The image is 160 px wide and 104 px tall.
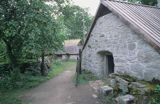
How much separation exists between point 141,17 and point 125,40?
139cm

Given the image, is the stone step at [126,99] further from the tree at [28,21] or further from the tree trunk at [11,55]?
the tree trunk at [11,55]

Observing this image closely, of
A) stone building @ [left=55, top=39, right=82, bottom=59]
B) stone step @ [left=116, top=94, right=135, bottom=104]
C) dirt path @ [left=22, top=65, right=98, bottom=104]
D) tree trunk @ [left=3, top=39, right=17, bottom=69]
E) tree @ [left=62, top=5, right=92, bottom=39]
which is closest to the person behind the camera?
stone step @ [left=116, top=94, right=135, bottom=104]

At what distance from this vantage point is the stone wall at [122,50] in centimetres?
937

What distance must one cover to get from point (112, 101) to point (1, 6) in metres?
7.62

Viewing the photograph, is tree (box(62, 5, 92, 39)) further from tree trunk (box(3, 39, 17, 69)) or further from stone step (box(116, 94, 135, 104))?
stone step (box(116, 94, 135, 104))

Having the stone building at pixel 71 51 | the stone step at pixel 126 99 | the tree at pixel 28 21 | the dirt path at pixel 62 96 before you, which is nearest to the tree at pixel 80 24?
the stone building at pixel 71 51

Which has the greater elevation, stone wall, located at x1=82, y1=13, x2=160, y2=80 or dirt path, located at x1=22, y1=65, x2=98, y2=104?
stone wall, located at x1=82, y1=13, x2=160, y2=80

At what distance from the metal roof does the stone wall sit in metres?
0.51

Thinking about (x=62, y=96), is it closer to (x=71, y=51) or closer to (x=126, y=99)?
(x=126, y=99)

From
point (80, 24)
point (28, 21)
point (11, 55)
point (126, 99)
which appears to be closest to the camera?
point (126, 99)

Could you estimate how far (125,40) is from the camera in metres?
10.9

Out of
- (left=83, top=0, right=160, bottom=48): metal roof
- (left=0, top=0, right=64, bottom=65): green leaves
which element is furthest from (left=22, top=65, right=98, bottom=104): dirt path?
(left=83, top=0, right=160, bottom=48): metal roof

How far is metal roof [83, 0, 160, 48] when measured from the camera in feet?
29.5

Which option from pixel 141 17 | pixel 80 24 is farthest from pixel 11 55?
pixel 80 24
